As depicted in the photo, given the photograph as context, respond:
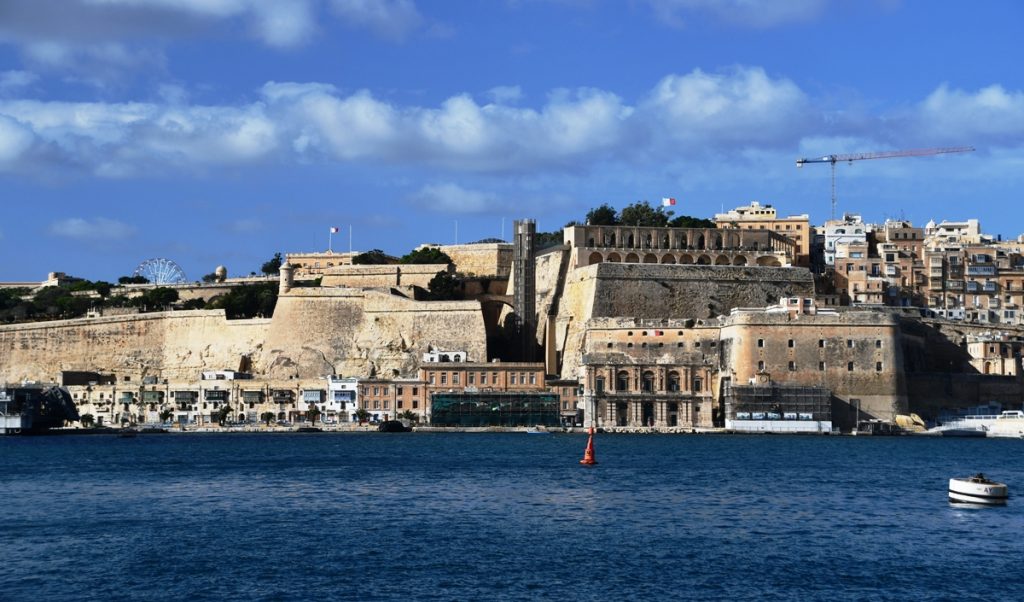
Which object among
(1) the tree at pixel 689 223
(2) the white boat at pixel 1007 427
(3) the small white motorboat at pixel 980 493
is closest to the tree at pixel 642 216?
(1) the tree at pixel 689 223

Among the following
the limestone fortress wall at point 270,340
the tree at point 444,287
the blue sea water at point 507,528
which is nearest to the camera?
the blue sea water at point 507,528

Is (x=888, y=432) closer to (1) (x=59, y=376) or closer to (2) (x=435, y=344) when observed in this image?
(2) (x=435, y=344)

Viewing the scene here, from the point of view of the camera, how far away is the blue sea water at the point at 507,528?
1923cm

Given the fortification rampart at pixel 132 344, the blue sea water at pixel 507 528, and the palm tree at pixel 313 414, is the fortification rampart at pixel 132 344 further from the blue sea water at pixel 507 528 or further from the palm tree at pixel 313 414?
the blue sea water at pixel 507 528

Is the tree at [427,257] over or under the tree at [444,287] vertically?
over

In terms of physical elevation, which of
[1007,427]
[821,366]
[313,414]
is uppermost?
[821,366]

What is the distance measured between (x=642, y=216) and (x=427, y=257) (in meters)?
10.3

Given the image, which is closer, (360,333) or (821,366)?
(821,366)

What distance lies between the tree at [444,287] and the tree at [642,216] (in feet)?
30.2

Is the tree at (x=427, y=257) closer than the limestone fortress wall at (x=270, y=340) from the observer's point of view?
No

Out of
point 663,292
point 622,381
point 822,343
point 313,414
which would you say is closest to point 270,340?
point 313,414

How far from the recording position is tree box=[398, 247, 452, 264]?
71438 millimetres

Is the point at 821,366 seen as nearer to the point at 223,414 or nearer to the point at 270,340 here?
the point at 223,414

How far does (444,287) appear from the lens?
65875 mm
